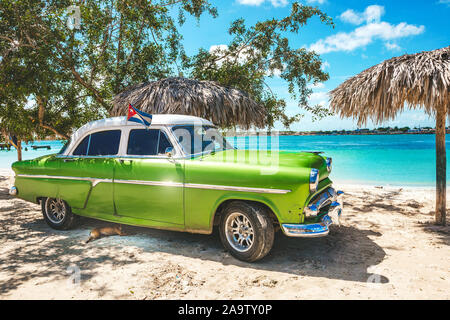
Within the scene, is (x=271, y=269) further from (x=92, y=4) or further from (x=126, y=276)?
(x=92, y=4)

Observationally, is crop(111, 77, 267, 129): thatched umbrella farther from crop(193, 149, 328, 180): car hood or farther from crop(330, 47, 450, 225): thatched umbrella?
crop(193, 149, 328, 180): car hood

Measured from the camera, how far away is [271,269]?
12.7 ft

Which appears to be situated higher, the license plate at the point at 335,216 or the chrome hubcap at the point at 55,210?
the license plate at the point at 335,216

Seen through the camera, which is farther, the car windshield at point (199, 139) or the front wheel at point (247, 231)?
the car windshield at point (199, 139)

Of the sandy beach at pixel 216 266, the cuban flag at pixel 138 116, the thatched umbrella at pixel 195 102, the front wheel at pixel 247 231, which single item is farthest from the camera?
the thatched umbrella at pixel 195 102

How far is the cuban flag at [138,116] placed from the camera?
460 cm

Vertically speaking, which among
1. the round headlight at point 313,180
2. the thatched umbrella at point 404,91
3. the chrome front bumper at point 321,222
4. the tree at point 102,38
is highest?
the tree at point 102,38

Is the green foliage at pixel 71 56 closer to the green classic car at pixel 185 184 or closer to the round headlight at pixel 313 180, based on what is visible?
the green classic car at pixel 185 184

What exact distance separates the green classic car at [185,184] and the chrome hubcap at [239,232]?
0.05 feet

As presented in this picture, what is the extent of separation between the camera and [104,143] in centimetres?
511

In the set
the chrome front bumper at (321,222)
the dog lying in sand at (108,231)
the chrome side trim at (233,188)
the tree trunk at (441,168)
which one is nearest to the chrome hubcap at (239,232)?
the chrome side trim at (233,188)

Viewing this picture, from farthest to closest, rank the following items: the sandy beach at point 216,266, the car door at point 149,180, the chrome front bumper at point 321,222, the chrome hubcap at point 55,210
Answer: the chrome hubcap at point 55,210, the car door at point 149,180, the chrome front bumper at point 321,222, the sandy beach at point 216,266
